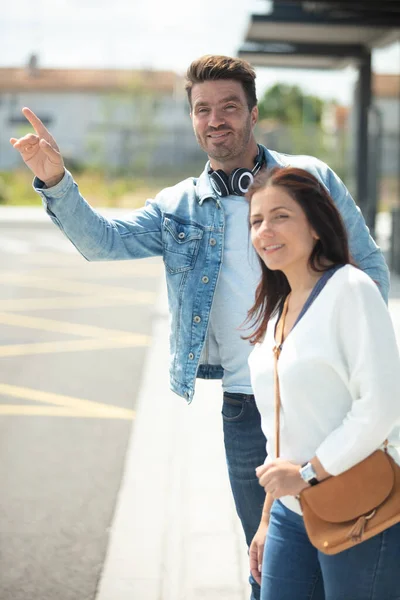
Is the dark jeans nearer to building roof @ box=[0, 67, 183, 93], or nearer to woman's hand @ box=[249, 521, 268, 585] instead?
woman's hand @ box=[249, 521, 268, 585]

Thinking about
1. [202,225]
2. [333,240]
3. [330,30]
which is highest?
[333,240]

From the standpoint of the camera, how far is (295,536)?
2.29 meters

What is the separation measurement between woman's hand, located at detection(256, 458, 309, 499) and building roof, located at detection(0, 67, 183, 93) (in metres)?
53.8

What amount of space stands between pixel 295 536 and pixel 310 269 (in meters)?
0.65

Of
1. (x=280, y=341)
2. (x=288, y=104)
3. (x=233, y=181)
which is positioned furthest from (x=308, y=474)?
(x=288, y=104)

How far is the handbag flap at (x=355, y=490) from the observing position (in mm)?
2109

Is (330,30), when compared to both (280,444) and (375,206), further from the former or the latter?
(280,444)

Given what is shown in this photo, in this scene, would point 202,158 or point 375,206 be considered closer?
point 375,206

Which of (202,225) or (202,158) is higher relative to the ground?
(202,225)

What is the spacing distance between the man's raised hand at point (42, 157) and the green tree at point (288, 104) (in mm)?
72258

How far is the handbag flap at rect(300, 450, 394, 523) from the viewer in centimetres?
211

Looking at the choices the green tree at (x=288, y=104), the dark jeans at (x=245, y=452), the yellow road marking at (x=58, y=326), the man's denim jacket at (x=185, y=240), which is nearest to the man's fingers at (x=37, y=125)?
the man's denim jacket at (x=185, y=240)

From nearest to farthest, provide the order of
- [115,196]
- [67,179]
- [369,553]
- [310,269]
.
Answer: [369,553], [310,269], [67,179], [115,196]

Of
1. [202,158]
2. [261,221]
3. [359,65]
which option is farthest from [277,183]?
[202,158]
